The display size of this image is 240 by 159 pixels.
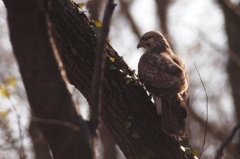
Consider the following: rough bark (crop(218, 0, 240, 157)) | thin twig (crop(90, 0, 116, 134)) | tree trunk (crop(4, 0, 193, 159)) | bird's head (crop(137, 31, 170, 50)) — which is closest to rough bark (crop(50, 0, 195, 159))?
tree trunk (crop(4, 0, 193, 159))

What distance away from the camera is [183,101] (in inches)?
259

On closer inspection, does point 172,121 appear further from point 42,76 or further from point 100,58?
point 100,58

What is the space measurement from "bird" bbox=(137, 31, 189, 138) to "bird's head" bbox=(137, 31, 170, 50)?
413 millimetres

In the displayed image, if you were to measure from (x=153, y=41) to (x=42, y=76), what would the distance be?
4.21m

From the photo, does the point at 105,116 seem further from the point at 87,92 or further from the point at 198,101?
the point at 198,101

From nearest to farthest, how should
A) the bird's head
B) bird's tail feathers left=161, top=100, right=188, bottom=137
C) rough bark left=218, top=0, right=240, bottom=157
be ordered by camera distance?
1. bird's tail feathers left=161, top=100, right=188, bottom=137
2. the bird's head
3. rough bark left=218, top=0, right=240, bottom=157

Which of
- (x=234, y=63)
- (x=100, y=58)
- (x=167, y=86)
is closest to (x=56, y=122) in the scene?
(x=100, y=58)

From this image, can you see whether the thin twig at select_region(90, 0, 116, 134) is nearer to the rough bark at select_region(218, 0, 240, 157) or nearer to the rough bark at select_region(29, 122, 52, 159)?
the rough bark at select_region(29, 122, 52, 159)

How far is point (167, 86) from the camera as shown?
264 inches

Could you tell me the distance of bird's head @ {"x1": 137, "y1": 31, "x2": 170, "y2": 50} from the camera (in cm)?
828

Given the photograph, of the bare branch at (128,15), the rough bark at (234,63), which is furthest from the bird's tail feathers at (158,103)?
the bare branch at (128,15)

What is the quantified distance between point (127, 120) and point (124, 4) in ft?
33.2

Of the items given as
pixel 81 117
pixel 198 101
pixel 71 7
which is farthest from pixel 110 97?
pixel 198 101

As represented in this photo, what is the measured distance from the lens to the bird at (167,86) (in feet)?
20.1
